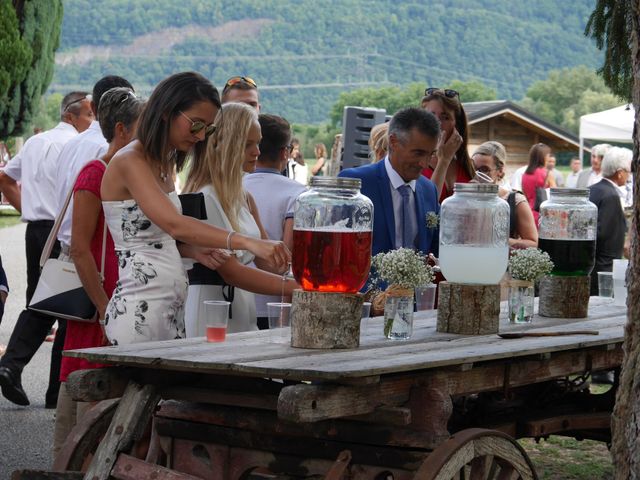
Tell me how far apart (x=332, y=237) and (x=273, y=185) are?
2.39 m

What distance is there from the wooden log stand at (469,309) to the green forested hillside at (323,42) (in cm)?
12441

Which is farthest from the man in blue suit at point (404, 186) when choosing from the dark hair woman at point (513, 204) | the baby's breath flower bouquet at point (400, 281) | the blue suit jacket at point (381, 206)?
the dark hair woman at point (513, 204)

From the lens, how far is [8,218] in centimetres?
3166

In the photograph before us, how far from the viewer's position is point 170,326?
179 inches

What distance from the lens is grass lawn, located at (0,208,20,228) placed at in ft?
96.8

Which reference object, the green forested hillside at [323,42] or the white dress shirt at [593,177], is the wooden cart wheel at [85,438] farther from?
the green forested hillside at [323,42]

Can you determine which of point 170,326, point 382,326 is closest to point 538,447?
point 382,326

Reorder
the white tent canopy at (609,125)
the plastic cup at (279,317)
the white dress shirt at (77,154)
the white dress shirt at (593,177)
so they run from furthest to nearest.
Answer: the white tent canopy at (609,125) < the white dress shirt at (593,177) < the white dress shirt at (77,154) < the plastic cup at (279,317)

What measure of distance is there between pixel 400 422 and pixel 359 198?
2.71 feet

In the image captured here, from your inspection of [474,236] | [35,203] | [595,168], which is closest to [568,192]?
[474,236]

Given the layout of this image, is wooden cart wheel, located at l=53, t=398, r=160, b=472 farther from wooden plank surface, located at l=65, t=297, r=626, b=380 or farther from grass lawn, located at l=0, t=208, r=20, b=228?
grass lawn, located at l=0, t=208, r=20, b=228

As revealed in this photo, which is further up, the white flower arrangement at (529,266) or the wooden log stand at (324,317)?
the white flower arrangement at (529,266)

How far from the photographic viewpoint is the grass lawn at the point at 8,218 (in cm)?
2952

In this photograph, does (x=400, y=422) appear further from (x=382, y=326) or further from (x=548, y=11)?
(x=548, y=11)
